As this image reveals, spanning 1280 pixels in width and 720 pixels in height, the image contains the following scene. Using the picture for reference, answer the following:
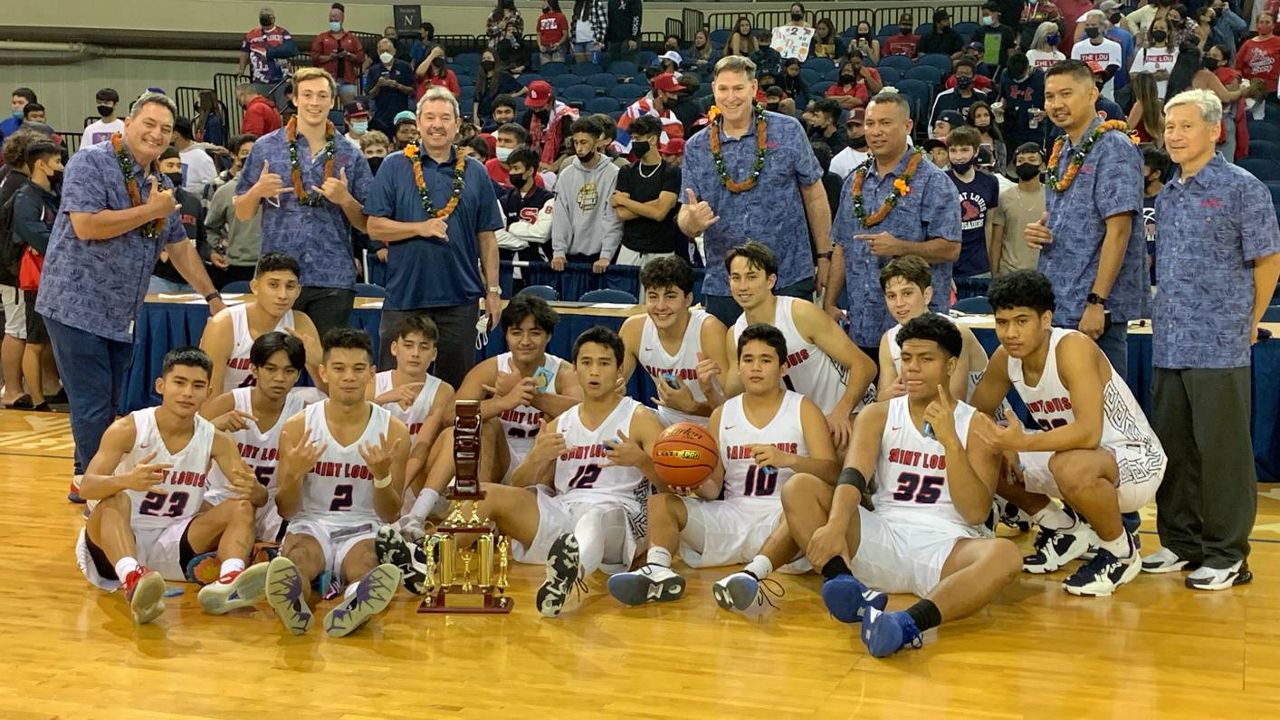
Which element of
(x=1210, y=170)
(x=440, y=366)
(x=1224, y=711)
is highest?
(x=1210, y=170)

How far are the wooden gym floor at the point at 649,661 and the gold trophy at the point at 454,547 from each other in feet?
0.34

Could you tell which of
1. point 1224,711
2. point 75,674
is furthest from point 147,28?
point 1224,711

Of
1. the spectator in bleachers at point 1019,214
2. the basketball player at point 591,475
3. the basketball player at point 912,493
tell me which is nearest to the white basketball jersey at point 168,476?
the basketball player at point 591,475

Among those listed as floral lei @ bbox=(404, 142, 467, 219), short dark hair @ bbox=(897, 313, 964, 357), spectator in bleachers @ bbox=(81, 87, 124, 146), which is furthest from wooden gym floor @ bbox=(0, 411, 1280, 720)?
spectator in bleachers @ bbox=(81, 87, 124, 146)

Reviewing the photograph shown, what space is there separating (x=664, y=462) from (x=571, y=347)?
8.95ft

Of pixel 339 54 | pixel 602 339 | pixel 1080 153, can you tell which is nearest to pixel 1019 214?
pixel 1080 153

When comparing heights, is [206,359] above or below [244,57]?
below

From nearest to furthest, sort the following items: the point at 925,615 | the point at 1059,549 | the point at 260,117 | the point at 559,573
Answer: the point at 925,615 < the point at 559,573 < the point at 1059,549 < the point at 260,117

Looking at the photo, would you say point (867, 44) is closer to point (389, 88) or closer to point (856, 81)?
point (856, 81)

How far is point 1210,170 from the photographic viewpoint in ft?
17.9

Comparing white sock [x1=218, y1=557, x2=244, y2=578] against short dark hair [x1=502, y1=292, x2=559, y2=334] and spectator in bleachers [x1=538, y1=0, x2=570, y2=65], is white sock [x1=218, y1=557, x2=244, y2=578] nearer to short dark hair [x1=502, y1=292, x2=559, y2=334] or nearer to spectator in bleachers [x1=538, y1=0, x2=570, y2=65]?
short dark hair [x1=502, y1=292, x2=559, y2=334]

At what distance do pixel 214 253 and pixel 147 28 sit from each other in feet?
37.3

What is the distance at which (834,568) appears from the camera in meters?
5.18

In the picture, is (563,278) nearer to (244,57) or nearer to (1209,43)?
(1209,43)
